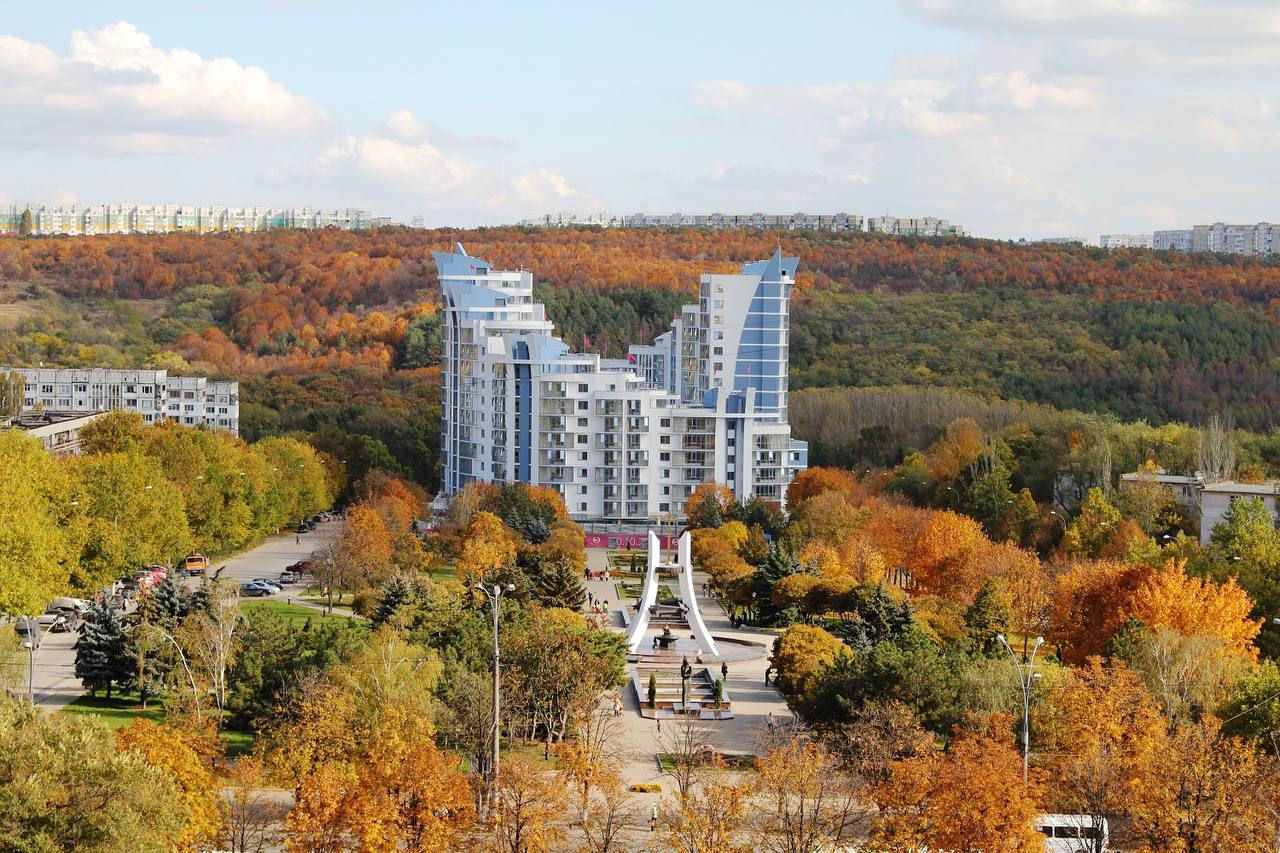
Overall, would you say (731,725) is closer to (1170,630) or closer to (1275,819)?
(1170,630)

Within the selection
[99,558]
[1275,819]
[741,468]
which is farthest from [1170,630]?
[741,468]

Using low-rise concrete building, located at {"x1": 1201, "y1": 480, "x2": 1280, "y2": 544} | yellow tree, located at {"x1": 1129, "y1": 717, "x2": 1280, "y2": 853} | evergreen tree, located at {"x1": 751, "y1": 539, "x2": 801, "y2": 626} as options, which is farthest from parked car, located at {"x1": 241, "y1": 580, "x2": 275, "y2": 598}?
yellow tree, located at {"x1": 1129, "y1": 717, "x2": 1280, "y2": 853}

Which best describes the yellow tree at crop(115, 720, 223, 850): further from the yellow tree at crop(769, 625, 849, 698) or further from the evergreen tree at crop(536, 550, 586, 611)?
the evergreen tree at crop(536, 550, 586, 611)

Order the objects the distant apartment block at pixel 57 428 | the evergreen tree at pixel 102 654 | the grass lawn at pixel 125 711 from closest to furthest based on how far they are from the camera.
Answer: the grass lawn at pixel 125 711 < the evergreen tree at pixel 102 654 < the distant apartment block at pixel 57 428

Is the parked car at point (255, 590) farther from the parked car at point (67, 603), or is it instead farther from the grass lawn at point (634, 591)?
the grass lawn at point (634, 591)

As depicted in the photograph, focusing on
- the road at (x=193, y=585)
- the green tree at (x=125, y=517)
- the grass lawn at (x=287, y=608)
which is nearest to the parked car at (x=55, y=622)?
the road at (x=193, y=585)
